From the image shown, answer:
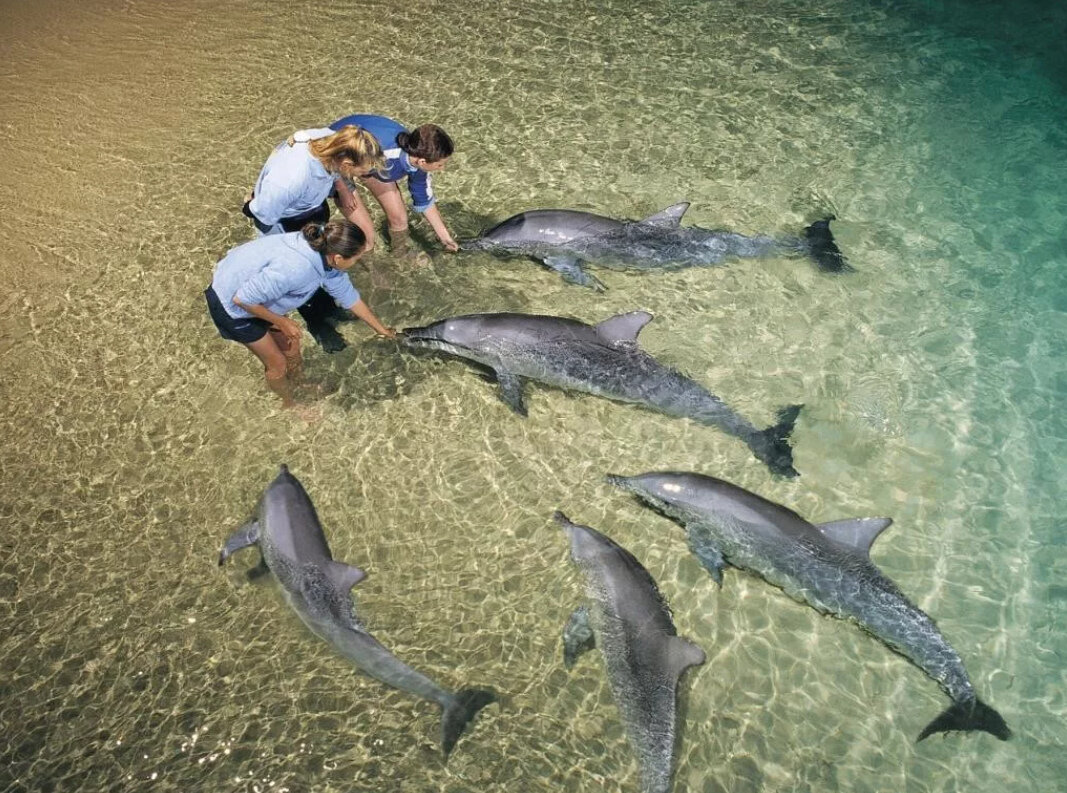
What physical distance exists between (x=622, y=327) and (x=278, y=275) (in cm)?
318

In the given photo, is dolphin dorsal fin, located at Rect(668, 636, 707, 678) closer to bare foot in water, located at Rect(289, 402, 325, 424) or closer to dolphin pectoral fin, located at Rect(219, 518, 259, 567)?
dolphin pectoral fin, located at Rect(219, 518, 259, 567)

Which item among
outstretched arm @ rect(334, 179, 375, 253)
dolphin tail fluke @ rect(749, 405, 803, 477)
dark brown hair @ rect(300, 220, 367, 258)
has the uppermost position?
dark brown hair @ rect(300, 220, 367, 258)

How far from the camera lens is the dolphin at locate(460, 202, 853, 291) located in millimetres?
8180

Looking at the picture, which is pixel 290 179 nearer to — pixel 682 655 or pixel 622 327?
pixel 622 327

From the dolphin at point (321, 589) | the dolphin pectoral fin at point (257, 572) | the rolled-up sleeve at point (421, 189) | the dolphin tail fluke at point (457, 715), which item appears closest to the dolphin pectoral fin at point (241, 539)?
the dolphin at point (321, 589)

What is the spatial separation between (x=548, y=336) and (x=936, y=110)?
8062 millimetres

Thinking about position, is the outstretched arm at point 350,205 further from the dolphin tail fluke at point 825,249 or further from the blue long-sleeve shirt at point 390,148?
A: the dolphin tail fluke at point 825,249

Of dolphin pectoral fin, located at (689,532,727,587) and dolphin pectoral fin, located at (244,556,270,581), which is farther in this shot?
dolphin pectoral fin, located at (244,556,270,581)

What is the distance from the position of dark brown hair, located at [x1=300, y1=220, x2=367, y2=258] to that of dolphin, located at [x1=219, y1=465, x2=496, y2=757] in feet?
6.74

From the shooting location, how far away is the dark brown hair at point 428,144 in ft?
21.4

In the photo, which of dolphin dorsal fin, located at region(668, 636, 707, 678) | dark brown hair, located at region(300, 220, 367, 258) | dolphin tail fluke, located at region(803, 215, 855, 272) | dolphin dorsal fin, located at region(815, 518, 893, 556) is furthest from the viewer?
dolphin tail fluke, located at region(803, 215, 855, 272)

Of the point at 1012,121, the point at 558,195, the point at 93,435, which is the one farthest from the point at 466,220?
Answer: the point at 1012,121

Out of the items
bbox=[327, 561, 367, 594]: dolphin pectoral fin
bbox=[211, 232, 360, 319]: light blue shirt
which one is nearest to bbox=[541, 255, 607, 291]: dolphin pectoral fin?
bbox=[211, 232, 360, 319]: light blue shirt

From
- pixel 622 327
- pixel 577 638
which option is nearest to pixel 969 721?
pixel 577 638
